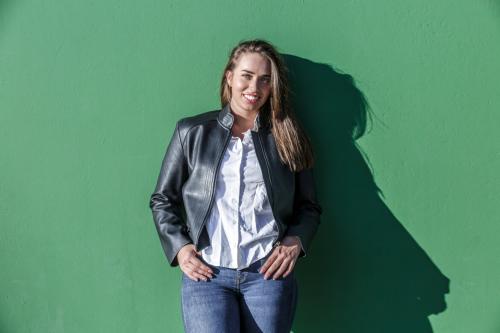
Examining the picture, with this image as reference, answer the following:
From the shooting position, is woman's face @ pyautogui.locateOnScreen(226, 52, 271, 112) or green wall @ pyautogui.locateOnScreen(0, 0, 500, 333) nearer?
woman's face @ pyautogui.locateOnScreen(226, 52, 271, 112)

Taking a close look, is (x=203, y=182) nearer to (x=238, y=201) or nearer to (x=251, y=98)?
(x=238, y=201)

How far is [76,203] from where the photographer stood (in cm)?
270

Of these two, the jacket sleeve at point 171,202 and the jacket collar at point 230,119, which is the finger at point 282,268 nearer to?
the jacket sleeve at point 171,202

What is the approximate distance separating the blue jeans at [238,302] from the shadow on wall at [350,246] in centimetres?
50

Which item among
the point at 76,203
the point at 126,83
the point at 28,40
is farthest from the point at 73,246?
the point at 28,40

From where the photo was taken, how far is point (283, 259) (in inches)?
89.8

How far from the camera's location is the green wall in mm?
2562

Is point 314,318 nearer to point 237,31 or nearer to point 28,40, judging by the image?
point 237,31

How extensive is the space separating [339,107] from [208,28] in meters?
0.79

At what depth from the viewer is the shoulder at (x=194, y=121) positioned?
238cm

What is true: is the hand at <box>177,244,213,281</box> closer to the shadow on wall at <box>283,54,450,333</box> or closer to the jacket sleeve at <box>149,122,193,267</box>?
the jacket sleeve at <box>149,122,193,267</box>

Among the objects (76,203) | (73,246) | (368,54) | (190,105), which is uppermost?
(368,54)

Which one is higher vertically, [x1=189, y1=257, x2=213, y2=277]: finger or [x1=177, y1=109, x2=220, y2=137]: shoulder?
[x1=177, y1=109, x2=220, y2=137]: shoulder

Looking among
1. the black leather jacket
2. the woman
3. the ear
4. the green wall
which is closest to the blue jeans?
the woman
